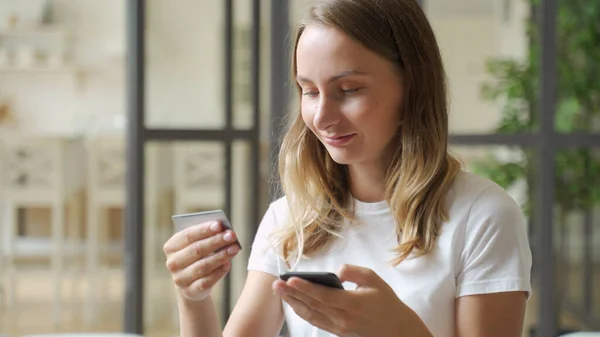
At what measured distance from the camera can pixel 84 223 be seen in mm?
6723

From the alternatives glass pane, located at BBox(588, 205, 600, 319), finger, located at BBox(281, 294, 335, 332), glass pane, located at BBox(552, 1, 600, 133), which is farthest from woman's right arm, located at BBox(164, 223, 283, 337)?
glass pane, located at BBox(588, 205, 600, 319)

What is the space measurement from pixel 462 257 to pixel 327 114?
304 mm

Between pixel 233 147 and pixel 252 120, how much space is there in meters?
0.10

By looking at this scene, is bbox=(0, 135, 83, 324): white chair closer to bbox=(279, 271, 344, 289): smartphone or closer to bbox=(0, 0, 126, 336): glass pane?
bbox=(0, 0, 126, 336): glass pane

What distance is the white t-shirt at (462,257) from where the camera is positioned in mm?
1338

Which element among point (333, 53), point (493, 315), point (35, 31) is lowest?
point (493, 315)

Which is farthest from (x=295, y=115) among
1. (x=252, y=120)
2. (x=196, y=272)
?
(x=252, y=120)

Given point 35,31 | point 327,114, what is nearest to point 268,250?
point 327,114

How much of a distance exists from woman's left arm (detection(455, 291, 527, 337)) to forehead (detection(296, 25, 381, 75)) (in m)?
0.39

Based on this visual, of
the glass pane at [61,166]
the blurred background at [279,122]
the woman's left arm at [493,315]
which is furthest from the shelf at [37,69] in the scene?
the woman's left arm at [493,315]

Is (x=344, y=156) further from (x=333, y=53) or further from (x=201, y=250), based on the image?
(x=201, y=250)

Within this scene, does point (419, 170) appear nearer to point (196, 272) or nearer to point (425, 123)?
point (425, 123)

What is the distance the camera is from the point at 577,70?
255cm

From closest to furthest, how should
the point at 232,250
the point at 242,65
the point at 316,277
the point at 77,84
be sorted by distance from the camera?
Result: 1. the point at 316,277
2. the point at 232,250
3. the point at 242,65
4. the point at 77,84
